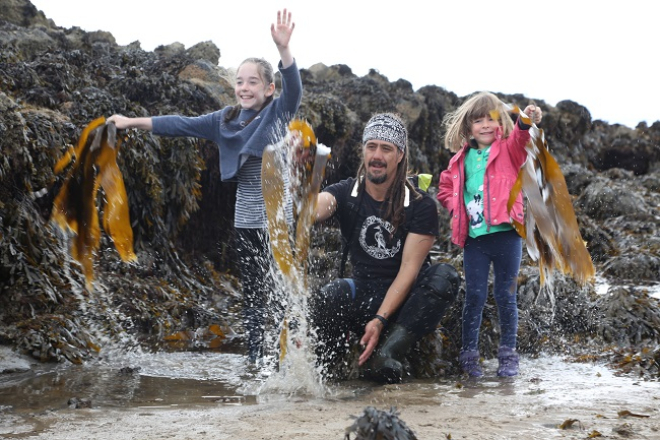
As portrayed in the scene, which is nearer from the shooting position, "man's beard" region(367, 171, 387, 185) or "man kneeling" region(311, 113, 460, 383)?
"man kneeling" region(311, 113, 460, 383)

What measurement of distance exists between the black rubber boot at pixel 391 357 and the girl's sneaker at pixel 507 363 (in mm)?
631

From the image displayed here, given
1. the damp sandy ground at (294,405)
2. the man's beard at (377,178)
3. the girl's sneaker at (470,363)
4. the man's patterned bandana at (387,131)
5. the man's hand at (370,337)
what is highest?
the man's patterned bandana at (387,131)

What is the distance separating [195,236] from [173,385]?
351 cm

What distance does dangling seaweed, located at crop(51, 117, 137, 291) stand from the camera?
4.09 m

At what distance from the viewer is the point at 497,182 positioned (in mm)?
4250

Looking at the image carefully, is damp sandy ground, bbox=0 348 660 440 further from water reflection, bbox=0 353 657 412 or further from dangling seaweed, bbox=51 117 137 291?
dangling seaweed, bbox=51 117 137 291

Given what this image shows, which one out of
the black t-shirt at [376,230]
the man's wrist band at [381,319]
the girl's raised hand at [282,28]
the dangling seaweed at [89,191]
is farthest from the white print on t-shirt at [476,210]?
the dangling seaweed at [89,191]

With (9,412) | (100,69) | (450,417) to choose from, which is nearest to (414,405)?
(450,417)

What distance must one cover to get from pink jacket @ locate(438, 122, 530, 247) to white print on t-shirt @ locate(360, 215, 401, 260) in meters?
0.58

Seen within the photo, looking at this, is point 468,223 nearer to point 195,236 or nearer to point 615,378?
point 615,378

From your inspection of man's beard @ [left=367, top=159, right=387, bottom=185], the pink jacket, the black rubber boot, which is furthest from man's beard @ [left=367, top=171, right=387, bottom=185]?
the black rubber boot

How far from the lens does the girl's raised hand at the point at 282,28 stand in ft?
13.7

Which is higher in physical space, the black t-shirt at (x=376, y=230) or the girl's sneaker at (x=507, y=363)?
the black t-shirt at (x=376, y=230)

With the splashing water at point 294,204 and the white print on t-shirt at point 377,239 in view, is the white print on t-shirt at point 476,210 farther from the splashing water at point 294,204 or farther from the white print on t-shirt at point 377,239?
the splashing water at point 294,204
